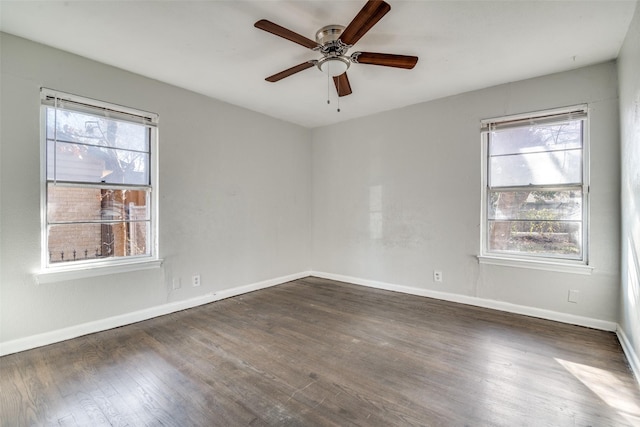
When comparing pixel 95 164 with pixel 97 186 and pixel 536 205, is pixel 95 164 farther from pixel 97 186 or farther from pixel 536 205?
pixel 536 205

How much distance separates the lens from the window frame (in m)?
2.40

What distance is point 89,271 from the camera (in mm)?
2602

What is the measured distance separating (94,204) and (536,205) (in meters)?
4.41

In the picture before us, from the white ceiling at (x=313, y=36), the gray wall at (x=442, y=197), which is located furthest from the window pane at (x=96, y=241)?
the gray wall at (x=442, y=197)

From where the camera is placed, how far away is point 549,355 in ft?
7.30

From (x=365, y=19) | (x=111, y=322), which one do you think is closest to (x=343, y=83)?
(x=365, y=19)

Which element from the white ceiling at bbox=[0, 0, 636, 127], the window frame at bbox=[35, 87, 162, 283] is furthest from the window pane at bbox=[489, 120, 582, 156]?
the window frame at bbox=[35, 87, 162, 283]

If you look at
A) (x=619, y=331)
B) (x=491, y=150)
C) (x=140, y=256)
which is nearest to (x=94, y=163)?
(x=140, y=256)

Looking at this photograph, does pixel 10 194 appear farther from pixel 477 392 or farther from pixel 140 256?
pixel 477 392

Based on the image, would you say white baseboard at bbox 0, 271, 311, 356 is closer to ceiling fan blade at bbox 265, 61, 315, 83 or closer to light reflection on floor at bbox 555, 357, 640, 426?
ceiling fan blade at bbox 265, 61, 315, 83

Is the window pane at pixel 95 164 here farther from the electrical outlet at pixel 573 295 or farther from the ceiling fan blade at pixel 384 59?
the electrical outlet at pixel 573 295

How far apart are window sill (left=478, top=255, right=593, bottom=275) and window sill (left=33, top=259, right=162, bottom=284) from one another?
3605 millimetres

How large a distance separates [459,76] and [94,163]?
3.66 m

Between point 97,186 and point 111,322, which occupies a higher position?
point 97,186
